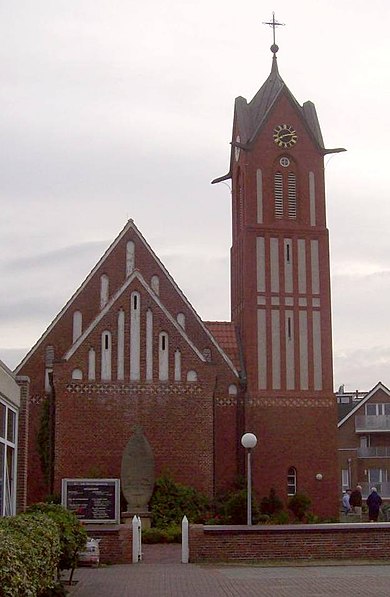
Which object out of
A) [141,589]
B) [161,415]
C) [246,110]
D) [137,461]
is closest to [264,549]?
[141,589]

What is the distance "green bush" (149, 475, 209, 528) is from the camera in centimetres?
3606

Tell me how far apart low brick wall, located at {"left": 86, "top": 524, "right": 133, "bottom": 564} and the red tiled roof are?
55.7 feet

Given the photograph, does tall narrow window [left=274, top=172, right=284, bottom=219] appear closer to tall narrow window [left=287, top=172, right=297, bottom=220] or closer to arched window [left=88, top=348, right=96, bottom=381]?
tall narrow window [left=287, top=172, right=297, bottom=220]

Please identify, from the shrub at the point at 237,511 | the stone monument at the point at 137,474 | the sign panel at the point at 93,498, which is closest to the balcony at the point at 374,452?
the stone monument at the point at 137,474

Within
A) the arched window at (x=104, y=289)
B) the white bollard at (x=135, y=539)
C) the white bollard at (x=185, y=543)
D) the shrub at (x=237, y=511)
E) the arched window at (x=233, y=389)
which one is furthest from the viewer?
the arched window at (x=104, y=289)

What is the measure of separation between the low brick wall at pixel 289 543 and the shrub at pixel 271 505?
13.1 m

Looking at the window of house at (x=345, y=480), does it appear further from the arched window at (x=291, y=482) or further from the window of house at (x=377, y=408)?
the arched window at (x=291, y=482)

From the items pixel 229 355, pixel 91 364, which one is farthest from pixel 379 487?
pixel 91 364

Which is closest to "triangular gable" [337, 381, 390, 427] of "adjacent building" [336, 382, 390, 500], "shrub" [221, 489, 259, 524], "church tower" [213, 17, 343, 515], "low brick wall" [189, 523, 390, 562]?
"adjacent building" [336, 382, 390, 500]

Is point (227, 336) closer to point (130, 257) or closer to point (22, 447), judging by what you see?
point (130, 257)

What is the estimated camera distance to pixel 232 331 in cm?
4428

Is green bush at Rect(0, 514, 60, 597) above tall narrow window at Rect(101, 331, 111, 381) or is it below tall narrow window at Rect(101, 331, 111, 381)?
below

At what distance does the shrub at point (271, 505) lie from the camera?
3894 cm

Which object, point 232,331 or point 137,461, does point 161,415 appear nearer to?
point 137,461
